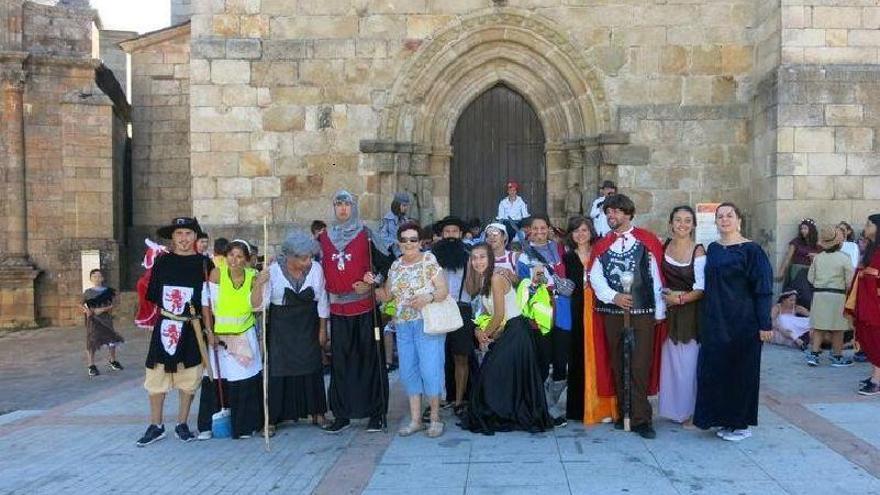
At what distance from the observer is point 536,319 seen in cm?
631

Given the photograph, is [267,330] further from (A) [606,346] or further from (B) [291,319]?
(A) [606,346]

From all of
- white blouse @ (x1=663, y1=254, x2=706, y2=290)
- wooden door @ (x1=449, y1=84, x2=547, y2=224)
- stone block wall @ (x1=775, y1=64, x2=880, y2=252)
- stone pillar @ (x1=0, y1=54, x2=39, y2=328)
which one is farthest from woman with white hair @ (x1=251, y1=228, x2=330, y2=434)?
stone pillar @ (x1=0, y1=54, x2=39, y2=328)

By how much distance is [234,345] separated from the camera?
6.31 m

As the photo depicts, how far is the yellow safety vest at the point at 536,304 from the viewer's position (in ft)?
20.6

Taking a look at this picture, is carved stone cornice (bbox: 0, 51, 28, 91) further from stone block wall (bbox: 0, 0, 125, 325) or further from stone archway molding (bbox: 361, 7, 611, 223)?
stone archway molding (bbox: 361, 7, 611, 223)

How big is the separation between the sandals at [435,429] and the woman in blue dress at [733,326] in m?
2.00

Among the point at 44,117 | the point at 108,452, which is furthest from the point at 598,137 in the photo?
the point at 44,117

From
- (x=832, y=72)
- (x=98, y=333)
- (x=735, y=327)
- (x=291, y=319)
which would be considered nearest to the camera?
(x=735, y=327)

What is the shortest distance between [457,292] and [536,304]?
798 mm

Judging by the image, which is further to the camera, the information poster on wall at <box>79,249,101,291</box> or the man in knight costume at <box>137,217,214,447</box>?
the information poster on wall at <box>79,249,101,291</box>

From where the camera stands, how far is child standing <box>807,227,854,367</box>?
8820 mm

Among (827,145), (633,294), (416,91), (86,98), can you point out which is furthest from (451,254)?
(86,98)

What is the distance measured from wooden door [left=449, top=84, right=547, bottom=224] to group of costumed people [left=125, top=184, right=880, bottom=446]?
17.6 feet

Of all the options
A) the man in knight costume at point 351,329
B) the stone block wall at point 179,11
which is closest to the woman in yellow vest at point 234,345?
the man in knight costume at point 351,329
